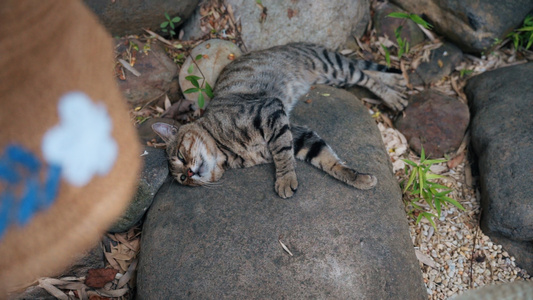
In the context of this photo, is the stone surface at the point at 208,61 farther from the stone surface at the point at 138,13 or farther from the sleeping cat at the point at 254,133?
the stone surface at the point at 138,13

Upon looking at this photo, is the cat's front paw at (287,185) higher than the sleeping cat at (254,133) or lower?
lower

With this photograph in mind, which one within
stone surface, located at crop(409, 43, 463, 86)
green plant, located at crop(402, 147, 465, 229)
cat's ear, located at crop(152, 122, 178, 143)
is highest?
cat's ear, located at crop(152, 122, 178, 143)

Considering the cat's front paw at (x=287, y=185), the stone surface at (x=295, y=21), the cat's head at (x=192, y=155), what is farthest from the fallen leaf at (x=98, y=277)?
the stone surface at (x=295, y=21)

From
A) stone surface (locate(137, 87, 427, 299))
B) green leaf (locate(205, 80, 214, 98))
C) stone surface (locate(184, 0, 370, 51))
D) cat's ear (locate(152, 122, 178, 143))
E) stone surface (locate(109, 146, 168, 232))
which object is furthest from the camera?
stone surface (locate(184, 0, 370, 51))

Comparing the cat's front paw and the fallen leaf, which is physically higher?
the cat's front paw

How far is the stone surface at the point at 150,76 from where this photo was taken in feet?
11.4

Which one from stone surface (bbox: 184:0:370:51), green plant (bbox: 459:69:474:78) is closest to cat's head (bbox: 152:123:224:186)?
stone surface (bbox: 184:0:370:51)

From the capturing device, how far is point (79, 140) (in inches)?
67.4

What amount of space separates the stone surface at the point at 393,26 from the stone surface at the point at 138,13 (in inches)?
77.9

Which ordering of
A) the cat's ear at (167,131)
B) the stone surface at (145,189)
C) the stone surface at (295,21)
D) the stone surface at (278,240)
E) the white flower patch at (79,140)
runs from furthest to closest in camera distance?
1. the stone surface at (295,21)
2. the cat's ear at (167,131)
3. the stone surface at (145,189)
4. the stone surface at (278,240)
5. the white flower patch at (79,140)

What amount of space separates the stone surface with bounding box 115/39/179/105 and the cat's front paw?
5.62 feet

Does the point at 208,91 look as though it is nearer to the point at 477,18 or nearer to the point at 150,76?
the point at 150,76

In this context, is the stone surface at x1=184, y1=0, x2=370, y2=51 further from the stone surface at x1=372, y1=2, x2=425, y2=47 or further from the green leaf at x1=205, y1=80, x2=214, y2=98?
the green leaf at x1=205, y1=80, x2=214, y2=98

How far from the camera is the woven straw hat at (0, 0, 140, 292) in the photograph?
4.64 feet
